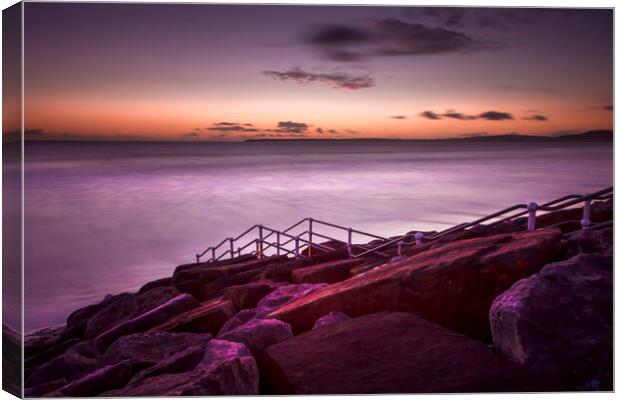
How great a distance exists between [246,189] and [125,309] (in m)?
1.79

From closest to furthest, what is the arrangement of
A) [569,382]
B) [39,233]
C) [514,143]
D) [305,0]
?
[569,382] → [305,0] → [514,143] → [39,233]

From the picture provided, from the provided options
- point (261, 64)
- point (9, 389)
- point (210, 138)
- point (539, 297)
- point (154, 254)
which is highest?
point (261, 64)

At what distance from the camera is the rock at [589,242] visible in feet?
14.6

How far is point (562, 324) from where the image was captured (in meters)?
3.73

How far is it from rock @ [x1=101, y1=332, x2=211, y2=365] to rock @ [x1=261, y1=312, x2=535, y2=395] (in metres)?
0.85

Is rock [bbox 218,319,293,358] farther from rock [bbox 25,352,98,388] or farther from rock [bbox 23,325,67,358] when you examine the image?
rock [bbox 23,325,67,358]

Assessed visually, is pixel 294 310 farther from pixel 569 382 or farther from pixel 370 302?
pixel 569 382

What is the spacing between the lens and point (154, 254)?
7.14m

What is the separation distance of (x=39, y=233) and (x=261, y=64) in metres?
4.20

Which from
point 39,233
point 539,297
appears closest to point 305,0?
point 539,297

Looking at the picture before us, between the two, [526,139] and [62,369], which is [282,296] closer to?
[62,369]

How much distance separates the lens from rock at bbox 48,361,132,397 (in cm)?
420

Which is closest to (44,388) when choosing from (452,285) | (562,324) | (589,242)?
(452,285)

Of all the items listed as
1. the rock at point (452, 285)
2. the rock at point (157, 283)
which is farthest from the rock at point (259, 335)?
the rock at point (157, 283)
